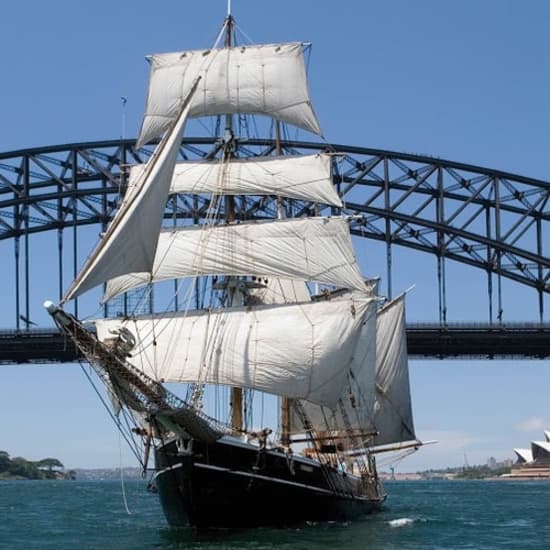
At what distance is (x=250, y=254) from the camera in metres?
46.5

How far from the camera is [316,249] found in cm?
4728

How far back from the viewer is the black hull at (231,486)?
3847 cm

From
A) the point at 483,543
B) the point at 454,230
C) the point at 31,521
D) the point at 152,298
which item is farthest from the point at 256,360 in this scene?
the point at 454,230

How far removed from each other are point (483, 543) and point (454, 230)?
49198 millimetres

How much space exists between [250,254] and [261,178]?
4051mm

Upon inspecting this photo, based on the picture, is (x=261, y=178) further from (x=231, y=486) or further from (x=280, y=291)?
(x=231, y=486)

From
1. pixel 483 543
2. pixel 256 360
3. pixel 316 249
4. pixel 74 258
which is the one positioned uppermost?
pixel 74 258

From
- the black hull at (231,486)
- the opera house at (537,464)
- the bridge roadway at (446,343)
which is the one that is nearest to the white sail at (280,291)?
the black hull at (231,486)

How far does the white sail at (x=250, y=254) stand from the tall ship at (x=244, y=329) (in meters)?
0.05

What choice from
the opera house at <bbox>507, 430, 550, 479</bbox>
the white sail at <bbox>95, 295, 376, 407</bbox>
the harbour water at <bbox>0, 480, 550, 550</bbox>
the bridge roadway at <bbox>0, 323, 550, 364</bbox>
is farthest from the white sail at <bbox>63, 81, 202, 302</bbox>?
the opera house at <bbox>507, 430, 550, 479</bbox>

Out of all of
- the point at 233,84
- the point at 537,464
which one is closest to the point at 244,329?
the point at 233,84

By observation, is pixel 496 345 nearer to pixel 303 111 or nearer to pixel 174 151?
pixel 303 111

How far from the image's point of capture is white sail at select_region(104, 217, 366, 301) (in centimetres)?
4644

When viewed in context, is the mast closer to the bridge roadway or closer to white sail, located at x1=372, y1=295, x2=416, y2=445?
white sail, located at x1=372, y1=295, x2=416, y2=445
